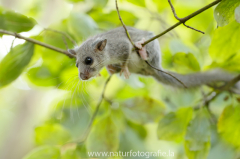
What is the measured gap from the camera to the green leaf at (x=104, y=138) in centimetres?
197

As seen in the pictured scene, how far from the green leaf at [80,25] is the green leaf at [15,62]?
17.9 inches

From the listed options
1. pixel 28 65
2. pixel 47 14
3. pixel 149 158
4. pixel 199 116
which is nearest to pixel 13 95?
pixel 47 14

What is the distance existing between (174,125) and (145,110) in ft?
1.07

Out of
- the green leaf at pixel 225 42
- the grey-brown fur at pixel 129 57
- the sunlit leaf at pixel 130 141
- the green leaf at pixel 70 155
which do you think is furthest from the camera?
the sunlit leaf at pixel 130 141

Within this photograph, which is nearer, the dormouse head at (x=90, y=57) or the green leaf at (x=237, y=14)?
the green leaf at (x=237, y=14)

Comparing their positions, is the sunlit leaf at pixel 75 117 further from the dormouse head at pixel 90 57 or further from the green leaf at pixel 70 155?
the green leaf at pixel 70 155

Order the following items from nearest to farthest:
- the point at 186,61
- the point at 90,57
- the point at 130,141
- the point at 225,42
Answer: the point at 225,42 < the point at 186,61 < the point at 90,57 < the point at 130,141

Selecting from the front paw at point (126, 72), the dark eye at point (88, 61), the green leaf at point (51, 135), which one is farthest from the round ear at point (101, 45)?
the green leaf at point (51, 135)

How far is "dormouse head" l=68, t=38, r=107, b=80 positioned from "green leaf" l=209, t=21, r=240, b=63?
0.93 meters

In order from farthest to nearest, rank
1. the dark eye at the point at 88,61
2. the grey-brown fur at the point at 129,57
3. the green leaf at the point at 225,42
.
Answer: the grey-brown fur at the point at 129,57 → the dark eye at the point at 88,61 → the green leaf at the point at 225,42

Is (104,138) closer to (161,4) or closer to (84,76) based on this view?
(84,76)

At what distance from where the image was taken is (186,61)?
2031 millimetres

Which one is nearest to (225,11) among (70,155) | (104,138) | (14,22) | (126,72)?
(126,72)

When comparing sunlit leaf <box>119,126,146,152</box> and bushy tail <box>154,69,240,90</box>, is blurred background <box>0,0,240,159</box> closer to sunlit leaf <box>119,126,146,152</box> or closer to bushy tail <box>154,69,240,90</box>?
sunlit leaf <box>119,126,146,152</box>
